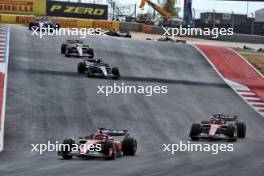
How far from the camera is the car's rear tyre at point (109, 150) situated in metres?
18.8

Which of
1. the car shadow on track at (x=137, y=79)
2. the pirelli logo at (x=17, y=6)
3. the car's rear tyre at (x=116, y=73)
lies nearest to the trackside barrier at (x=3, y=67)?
the car shadow on track at (x=137, y=79)

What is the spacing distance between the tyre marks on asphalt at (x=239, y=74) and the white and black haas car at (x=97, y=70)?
20.0ft

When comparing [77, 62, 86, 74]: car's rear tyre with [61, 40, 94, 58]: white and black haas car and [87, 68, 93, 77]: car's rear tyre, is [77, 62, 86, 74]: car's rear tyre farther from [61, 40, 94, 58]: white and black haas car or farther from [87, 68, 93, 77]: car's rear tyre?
[61, 40, 94, 58]: white and black haas car

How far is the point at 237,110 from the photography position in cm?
3222

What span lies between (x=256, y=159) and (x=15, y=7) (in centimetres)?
5121

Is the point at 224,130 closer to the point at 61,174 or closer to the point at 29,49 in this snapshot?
the point at 61,174

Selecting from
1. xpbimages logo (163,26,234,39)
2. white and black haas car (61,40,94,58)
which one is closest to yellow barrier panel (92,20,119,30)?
xpbimages logo (163,26,234,39)

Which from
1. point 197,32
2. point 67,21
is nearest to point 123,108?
point 67,21

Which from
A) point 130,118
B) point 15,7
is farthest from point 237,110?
point 15,7

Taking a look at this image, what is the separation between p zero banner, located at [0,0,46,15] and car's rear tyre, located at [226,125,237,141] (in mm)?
46541

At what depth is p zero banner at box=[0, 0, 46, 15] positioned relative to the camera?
67562 mm

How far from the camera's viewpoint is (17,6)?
68062 millimetres

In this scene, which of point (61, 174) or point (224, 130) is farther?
point (224, 130)

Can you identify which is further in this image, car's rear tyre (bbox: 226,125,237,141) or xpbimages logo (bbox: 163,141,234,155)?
Answer: car's rear tyre (bbox: 226,125,237,141)
